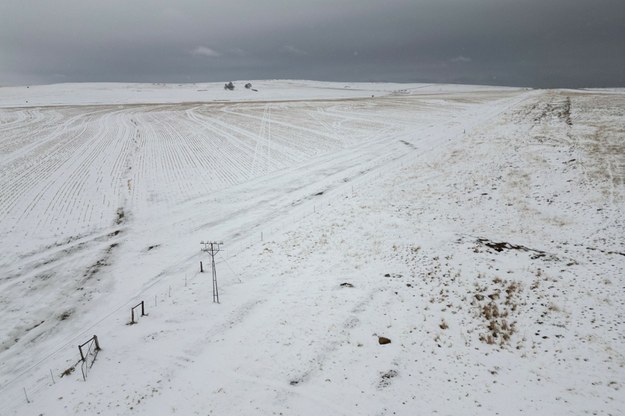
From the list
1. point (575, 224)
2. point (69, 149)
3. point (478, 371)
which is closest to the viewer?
point (478, 371)

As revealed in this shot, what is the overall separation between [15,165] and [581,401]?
4562cm

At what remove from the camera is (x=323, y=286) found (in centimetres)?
1583

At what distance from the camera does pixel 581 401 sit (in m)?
9.64

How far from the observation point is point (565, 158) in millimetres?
30094

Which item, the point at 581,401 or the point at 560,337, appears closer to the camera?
the point at 581,401

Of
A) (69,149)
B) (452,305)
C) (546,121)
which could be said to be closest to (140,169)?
(69,149)

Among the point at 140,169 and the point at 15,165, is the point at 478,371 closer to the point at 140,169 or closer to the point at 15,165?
the point at 140,169

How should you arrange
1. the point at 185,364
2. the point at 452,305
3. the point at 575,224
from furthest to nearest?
the point at 575,224 < the point at 452,305 < the point at 185,364

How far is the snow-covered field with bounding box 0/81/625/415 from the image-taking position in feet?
34.8

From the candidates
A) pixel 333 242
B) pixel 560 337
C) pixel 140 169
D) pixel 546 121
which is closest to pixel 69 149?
pixel 140 169

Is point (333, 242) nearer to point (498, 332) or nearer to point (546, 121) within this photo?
point (498, 332)

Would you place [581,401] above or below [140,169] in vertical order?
below

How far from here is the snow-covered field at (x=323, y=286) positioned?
34.8 feet

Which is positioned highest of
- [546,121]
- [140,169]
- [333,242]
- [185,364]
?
[546,121]
